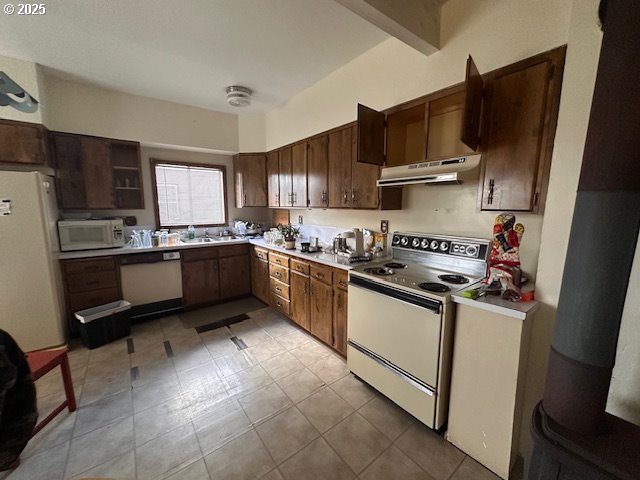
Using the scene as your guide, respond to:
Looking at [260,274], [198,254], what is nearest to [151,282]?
[198,254]

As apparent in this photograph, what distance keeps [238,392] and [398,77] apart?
2916 millimetres

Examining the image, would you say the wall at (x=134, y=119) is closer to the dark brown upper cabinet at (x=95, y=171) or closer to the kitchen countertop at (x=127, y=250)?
the dark brown upper cabinet at (x=95, y=171)

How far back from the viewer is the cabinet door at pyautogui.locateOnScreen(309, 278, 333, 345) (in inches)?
98.4

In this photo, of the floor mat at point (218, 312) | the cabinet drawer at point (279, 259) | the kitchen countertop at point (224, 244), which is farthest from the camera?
the floor mat at point (218, 312)

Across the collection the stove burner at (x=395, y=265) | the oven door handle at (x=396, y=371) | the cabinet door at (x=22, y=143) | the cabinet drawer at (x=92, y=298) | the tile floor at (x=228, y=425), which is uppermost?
the cabinet door at (x=22, y=143)

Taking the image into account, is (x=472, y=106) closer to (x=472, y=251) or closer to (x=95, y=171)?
(x=472, y=251)

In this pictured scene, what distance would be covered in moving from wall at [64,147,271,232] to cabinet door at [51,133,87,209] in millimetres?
274

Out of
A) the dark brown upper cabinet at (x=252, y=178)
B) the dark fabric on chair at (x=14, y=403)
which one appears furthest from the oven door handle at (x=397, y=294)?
the dark brown upper cabinet at (x=252, y=178)

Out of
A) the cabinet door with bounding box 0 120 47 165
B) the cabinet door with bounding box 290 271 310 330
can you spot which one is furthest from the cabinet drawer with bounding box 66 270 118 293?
the cabinet door with bounding box 290 271 310 330

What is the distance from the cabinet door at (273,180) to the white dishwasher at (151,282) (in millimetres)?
1495

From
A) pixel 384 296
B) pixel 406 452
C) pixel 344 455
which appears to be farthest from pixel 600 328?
pixel 344 455

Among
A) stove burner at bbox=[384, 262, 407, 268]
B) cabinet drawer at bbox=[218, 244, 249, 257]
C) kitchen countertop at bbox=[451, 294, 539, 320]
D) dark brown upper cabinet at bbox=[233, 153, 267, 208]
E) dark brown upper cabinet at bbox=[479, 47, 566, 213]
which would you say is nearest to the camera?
kitchen countertop at bbox=[451, 294, 539, 320]

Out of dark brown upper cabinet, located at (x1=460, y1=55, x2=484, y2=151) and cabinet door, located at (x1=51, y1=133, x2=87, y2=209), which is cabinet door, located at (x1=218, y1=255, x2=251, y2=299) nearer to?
cabinet door, located at (x1=51, y1=133, x2=87, y2=209)

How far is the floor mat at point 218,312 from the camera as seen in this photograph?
3248 millimetres
